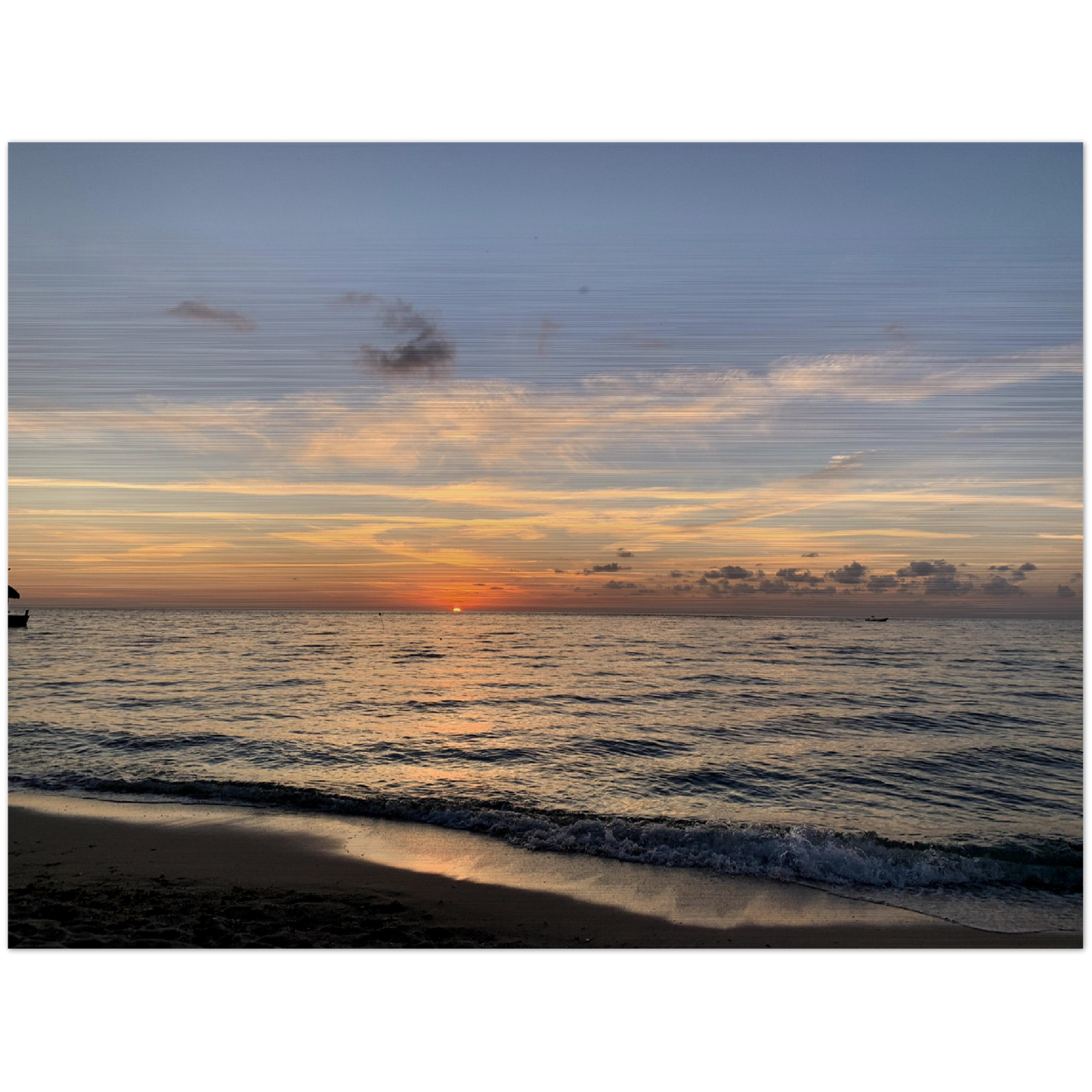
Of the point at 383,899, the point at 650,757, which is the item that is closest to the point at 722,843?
the point at 383,899

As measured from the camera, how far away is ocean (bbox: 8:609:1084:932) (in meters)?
6.61

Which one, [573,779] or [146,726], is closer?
[573,779]

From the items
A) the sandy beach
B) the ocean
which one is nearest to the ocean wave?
the ocean

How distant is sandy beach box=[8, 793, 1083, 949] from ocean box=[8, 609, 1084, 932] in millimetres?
468

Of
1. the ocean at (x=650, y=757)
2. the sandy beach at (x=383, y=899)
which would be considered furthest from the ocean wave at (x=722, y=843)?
the sandy beach at (x=383, y=899)

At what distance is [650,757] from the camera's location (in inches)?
435

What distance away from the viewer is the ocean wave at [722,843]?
6.17 metres

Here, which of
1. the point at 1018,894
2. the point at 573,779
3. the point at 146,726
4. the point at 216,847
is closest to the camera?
the point at 1018,894

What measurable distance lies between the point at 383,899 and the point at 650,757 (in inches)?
258

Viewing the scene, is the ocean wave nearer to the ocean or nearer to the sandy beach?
the ocean

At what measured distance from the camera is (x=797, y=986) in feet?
6.20
